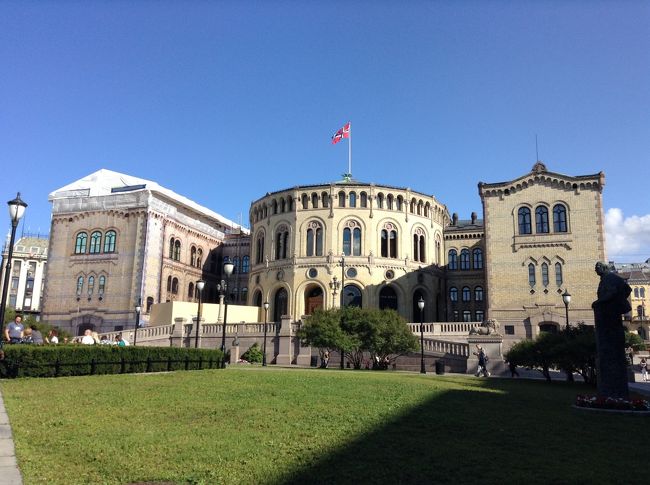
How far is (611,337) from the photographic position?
47.0ft

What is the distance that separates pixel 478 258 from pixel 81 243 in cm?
4499

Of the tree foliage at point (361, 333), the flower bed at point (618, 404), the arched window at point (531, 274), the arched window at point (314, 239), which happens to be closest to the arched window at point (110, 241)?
the arched window at point (314, 239)

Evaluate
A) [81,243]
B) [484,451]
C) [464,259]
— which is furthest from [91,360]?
[464,259]

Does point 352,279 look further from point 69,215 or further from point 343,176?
point 69,215

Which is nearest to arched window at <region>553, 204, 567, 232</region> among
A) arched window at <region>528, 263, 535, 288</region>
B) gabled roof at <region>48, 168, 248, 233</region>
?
arched window at <region>528, 263, 535, 288</region>

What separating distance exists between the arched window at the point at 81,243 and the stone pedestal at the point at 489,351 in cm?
4398

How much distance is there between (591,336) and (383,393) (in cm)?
1379

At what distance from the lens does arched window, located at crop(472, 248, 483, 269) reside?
6219 centimetres

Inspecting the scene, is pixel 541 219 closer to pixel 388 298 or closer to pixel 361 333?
pixel 388 298

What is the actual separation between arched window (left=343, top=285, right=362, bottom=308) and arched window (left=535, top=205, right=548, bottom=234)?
17521 mm

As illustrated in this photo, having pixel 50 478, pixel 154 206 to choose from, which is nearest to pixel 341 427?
pixel 50 478

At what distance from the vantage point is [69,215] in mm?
59125

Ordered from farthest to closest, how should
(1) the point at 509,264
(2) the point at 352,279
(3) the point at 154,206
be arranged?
(3) the point at 154,206, (2) the point at 352,279, (1) the point at 509,264

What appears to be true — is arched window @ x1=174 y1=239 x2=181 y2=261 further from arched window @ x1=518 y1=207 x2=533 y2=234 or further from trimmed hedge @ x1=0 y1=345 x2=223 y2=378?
trimmed hedge @ x1=0 y1=345 x2=223 y2=378
